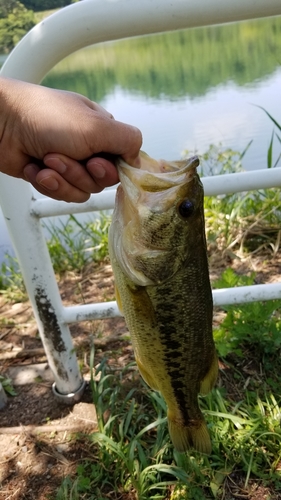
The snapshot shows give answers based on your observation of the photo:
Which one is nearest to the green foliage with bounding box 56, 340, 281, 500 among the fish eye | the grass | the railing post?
the grass

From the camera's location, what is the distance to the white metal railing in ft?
5.46

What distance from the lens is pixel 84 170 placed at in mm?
1339

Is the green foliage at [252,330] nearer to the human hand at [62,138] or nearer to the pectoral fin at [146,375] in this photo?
the pectoral fin at [146,375]

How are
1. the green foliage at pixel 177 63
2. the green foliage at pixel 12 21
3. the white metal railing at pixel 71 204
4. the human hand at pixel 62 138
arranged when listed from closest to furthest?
the human hand at pixel 62 138
the white metal railing at pixel 71 204
the green foliage at pixel 12 21
the green foliage at pixel 177 63

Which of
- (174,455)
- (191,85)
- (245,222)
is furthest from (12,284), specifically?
(191,85)

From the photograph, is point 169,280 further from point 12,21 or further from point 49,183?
point 12,21

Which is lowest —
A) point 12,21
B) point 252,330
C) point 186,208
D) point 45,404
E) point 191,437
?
point 45,404

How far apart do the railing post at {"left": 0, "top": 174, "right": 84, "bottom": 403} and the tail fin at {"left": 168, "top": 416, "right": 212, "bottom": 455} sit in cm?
83

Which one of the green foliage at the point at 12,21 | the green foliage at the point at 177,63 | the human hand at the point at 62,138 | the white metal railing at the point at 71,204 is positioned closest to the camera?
the human hand at the point at 62,138

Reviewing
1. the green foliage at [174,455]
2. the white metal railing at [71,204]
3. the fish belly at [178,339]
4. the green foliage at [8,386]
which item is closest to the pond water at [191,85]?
the white metal railing at [71,204]

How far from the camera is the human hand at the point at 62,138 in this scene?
1.27m

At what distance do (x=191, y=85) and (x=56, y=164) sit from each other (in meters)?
9.99

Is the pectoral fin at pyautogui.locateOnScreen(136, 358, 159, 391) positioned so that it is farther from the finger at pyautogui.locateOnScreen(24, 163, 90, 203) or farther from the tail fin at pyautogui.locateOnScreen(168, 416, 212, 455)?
the finger at pyautogui.locateOnScreen(24, 163, 90, 203)

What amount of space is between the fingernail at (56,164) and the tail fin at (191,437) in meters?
1.03
